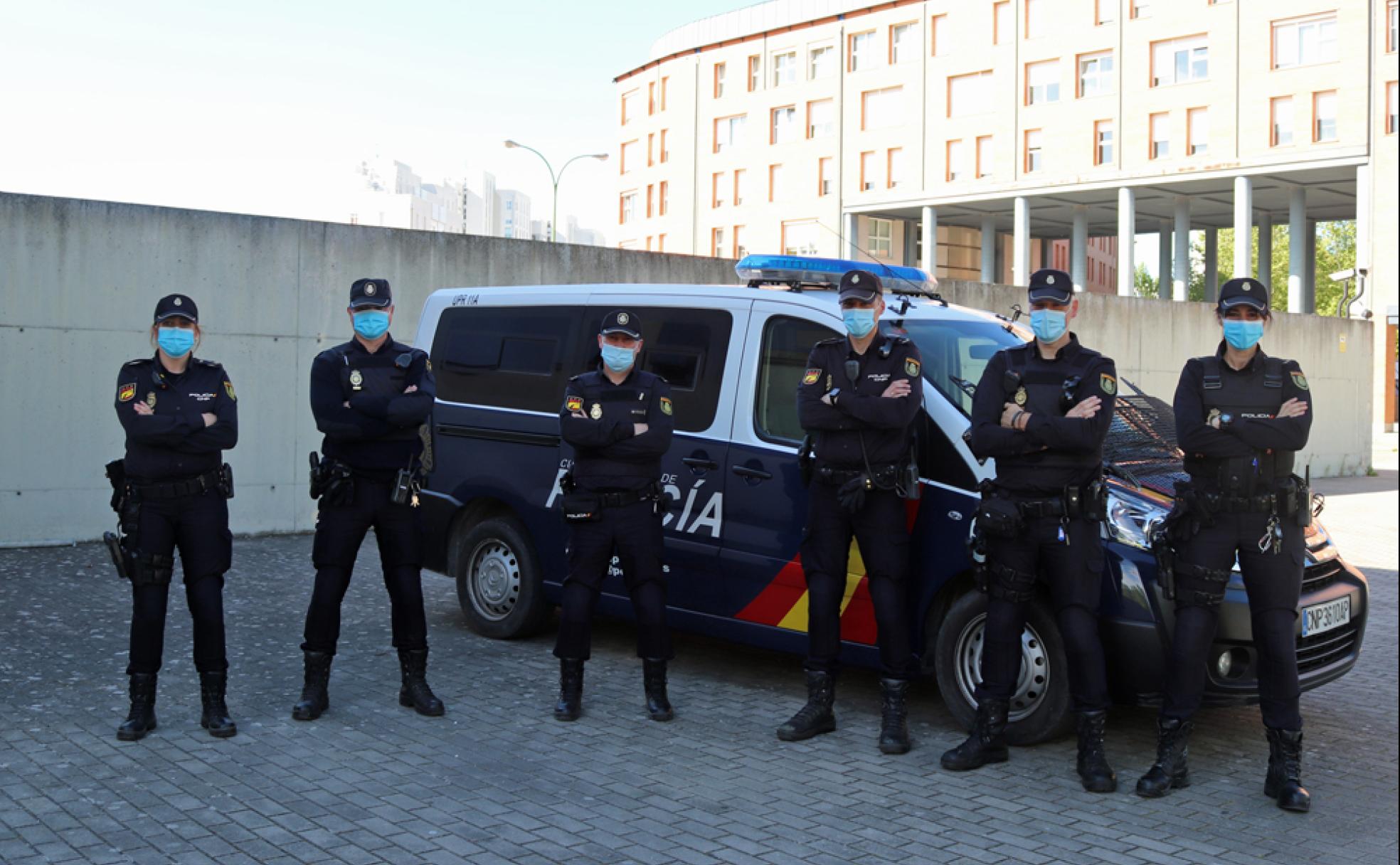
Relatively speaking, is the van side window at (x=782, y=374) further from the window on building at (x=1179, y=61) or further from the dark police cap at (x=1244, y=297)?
the window on building at (x=1179, y=61)

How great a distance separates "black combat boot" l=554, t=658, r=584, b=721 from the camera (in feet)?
21.1

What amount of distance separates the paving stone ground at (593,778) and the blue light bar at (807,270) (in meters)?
2.11

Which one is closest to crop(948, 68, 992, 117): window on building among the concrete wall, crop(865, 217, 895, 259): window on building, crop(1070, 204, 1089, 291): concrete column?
crop(1070, 204, 1089, 291): concrete column

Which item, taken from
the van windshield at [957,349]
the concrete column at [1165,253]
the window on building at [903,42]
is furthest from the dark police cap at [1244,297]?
the concrete column at [1165,253]

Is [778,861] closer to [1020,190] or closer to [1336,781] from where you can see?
[1336,781]

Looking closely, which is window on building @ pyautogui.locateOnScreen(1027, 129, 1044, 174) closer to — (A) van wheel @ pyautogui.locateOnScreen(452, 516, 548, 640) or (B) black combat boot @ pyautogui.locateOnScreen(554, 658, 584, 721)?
(A) van wheel @ pyautogui.locateOnScreen(452, 516, 548, 640)

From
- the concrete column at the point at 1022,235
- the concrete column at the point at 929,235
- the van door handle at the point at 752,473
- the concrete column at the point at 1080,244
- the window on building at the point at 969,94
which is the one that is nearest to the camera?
the van door handle at the point at 752,473

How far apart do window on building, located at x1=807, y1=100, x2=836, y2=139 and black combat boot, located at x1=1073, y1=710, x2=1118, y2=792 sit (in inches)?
2217

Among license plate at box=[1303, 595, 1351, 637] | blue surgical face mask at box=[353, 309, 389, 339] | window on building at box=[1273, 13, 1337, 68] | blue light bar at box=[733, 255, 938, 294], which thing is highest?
window on building at box=[1273, 13, 1337, 68]

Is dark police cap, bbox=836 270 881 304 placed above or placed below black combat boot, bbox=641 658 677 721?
above

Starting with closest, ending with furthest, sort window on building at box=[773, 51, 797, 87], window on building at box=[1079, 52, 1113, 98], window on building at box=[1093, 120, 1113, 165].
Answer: window on building at box=[1079, 52, 1113, 98] → window on building at box=[1093, 120, 1113, 165] → window on building at box=[773, 51, 797, 87]

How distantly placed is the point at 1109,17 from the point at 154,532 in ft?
161

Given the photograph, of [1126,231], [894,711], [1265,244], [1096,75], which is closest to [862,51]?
[1096,75]

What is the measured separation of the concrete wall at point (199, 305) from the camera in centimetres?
1139
